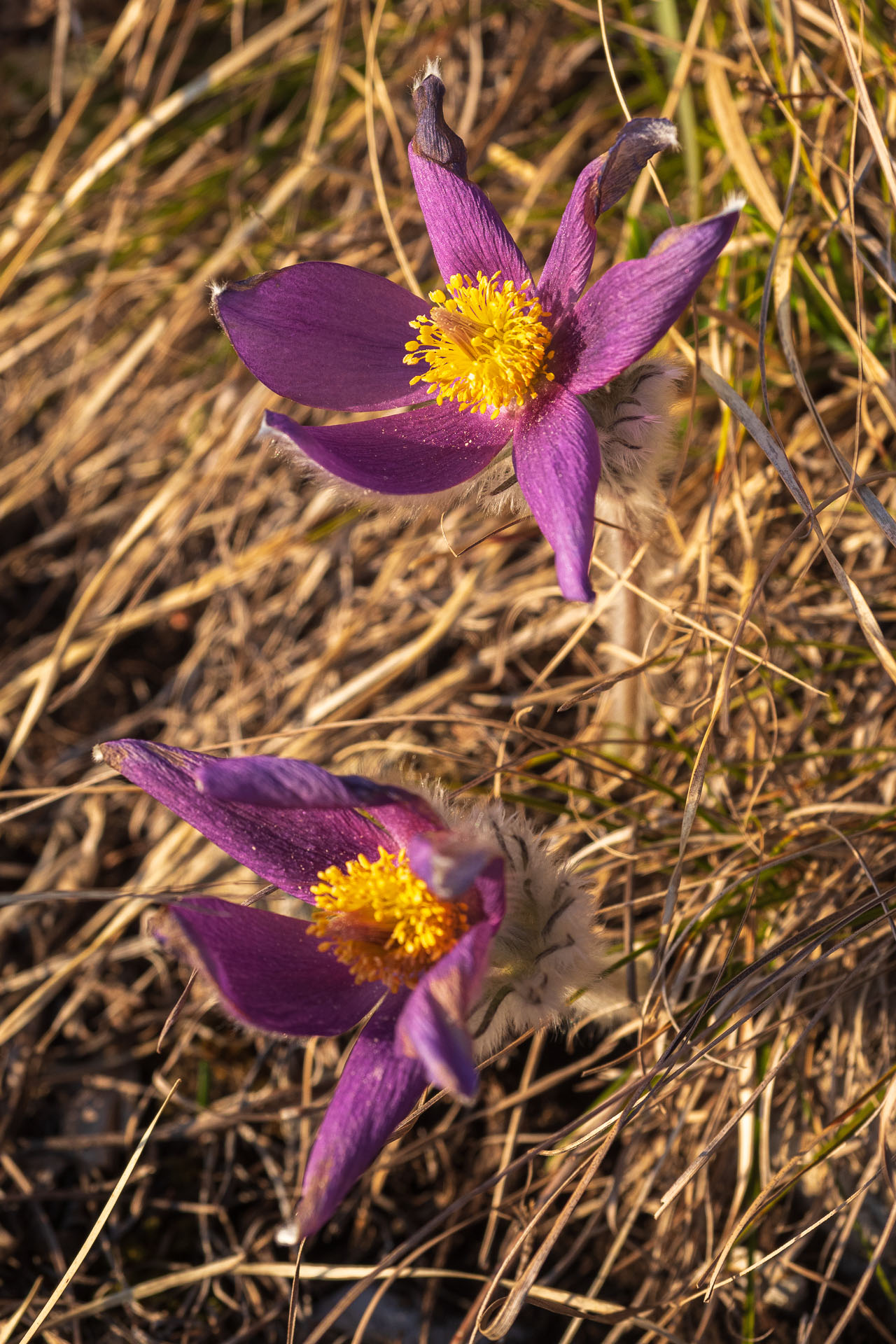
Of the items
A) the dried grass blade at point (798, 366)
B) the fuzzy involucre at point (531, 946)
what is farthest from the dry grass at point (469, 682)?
the fuzzy involucre at point (531, 946)

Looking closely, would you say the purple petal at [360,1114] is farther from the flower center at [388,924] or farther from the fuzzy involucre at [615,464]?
the fuzzy involucre at [615,464]

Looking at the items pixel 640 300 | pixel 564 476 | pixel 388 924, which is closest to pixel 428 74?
pixel 640 300

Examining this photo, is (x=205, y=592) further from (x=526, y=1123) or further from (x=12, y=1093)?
(x=526, y=1123)

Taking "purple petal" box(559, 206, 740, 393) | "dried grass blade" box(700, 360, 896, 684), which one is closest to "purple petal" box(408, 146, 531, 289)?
"purple petal" box(559, 206, 740, 393)

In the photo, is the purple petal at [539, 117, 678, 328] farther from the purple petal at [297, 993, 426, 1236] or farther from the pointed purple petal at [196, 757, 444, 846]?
the purple petal at [297, 993, 426, 1236]

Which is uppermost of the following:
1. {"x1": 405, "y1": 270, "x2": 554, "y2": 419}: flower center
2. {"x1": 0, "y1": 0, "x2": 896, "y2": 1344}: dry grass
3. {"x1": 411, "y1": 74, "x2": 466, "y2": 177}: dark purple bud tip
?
{"x1": 411, "y1": 74, "x2": 466, "y2": 177}: dark purple bud tip

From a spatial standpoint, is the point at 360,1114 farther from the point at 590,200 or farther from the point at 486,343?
the point at 590,200

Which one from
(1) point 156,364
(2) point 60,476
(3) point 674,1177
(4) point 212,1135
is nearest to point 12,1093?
(4) point 212,1135
